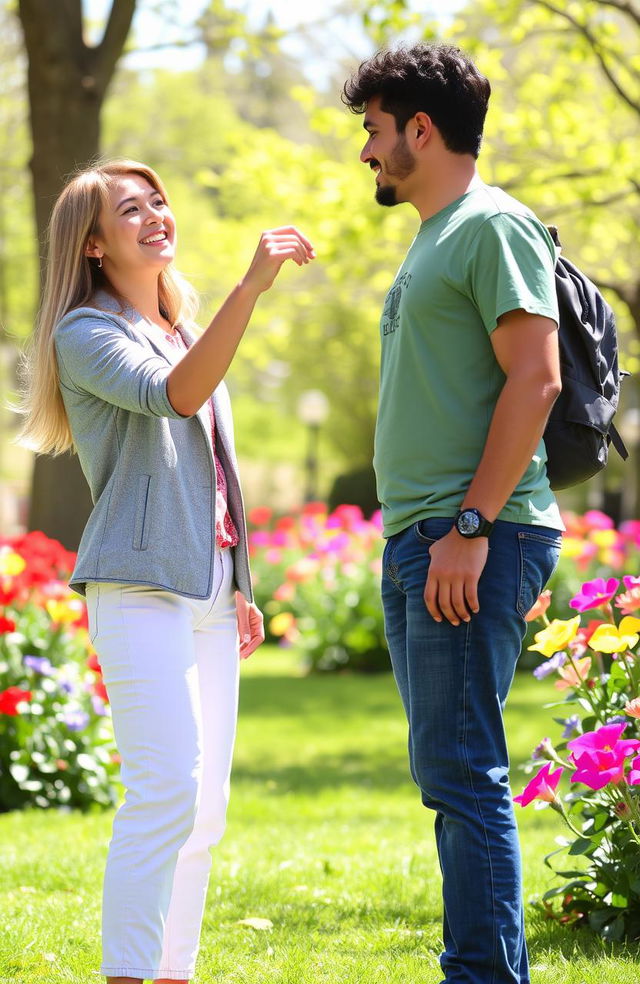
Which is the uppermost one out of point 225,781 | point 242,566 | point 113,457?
point 113,457

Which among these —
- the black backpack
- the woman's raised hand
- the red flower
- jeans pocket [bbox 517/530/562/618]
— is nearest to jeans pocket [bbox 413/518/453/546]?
jeans pocket [bbox 517/530/562/618]

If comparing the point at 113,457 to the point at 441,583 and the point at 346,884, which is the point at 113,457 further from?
the point at 346,884

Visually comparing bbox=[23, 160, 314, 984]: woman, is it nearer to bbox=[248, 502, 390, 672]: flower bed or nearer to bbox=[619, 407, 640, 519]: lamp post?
bbox=[248, 502, 390, 672]: flower bed

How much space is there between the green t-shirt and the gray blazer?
0.41 meters

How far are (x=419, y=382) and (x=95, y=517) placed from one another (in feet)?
2.32

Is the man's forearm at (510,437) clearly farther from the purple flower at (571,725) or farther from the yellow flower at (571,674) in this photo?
the purple flower at (571,725)

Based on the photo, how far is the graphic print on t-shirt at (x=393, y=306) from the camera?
241 centimetres

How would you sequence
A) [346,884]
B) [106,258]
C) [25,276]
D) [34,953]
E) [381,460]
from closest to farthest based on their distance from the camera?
[381,460], [106,258], [34,953], [346,884], [25,276]

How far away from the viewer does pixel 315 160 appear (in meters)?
12.2

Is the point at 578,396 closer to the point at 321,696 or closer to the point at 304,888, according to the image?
the point at 304,888

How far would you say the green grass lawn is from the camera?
9.75 feet

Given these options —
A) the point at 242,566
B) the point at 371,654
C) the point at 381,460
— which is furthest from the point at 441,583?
the point at 371,654

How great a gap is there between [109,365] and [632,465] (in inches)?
929

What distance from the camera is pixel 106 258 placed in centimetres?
262
